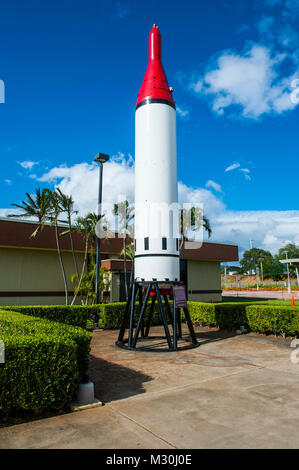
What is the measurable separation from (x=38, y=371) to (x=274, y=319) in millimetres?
10854

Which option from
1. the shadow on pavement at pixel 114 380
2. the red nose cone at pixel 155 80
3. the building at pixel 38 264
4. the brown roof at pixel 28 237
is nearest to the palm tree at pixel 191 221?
the building at pixel 38 264

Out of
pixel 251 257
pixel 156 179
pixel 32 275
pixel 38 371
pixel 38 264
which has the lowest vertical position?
pixel 38 371

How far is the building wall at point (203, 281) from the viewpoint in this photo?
29.8 meters

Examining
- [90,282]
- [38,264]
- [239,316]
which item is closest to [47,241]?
[38,264]

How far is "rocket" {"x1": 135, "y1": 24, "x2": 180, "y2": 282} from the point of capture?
438 inches

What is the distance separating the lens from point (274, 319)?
1358cm

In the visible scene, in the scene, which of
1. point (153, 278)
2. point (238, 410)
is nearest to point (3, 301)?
point (153, 278)

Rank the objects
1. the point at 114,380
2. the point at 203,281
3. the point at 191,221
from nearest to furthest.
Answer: the point at 114,380
the point at 191,221
the point at 203,281

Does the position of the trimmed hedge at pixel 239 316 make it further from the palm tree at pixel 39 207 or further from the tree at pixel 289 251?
the tree at pixel 289 251

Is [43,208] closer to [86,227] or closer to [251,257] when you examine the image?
[86,227]

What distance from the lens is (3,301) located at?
20000mm

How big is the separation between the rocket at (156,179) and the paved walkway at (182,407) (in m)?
3.11

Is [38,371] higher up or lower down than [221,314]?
higher up

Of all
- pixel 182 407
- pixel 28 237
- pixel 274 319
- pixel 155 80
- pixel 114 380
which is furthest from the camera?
pixel 28 237
